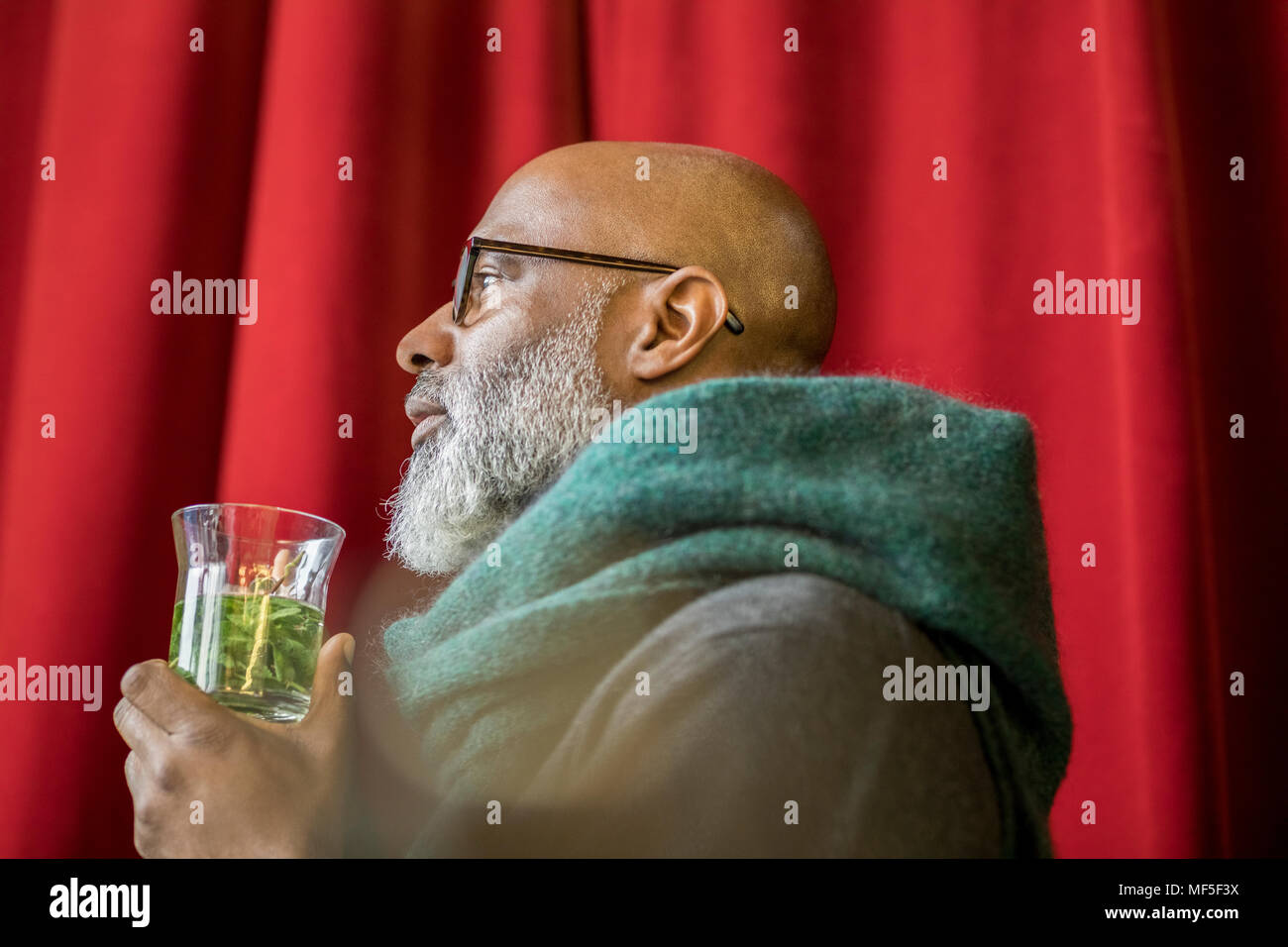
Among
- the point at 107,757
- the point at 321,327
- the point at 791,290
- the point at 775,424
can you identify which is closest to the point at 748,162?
the point at 791,290

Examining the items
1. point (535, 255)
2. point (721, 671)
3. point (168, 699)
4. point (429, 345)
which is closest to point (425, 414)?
point (429, 345)

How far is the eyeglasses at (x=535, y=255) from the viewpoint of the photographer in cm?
110

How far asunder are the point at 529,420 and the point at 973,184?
0.73 meters

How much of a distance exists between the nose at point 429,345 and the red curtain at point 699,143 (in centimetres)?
34

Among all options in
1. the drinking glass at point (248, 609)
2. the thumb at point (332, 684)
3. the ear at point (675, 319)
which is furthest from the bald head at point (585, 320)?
the drinking glass at point (248, 609)

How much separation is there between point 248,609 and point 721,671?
33 cm

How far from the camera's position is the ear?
42.4 inches

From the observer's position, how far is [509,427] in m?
1.11

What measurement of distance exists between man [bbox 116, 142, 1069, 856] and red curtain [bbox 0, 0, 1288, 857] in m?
0.51

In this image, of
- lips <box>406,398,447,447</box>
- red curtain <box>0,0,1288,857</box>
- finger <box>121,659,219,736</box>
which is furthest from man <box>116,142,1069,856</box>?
red curtain <box>0,0,1288,857</box>

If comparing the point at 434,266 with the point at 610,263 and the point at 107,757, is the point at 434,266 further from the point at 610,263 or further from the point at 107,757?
the point at 107,757

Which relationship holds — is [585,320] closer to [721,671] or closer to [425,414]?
[425,414]

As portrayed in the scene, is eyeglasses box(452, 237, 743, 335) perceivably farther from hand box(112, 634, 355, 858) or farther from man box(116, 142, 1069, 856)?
hand box(112, 634, 355, 858)

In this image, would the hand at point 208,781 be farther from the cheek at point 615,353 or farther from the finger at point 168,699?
the cheek at point 615,353
